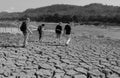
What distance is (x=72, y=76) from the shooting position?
17.0ft

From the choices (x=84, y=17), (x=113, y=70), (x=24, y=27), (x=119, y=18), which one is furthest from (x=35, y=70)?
(x=84, y=17)

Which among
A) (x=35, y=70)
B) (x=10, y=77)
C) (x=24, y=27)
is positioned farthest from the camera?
(x=24, y=27)

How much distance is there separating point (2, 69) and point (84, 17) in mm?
121299

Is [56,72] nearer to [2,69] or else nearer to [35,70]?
[35,70]

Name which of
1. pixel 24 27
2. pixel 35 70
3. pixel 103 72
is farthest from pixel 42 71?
pixel 24 27

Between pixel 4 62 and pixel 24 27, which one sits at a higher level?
pixel 24 27

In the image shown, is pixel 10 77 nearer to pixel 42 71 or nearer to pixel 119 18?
pixel 42 71

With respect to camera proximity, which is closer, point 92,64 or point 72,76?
point 72,76

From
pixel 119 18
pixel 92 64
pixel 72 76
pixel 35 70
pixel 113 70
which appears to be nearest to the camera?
pixel 72 76

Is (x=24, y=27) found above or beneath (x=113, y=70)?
above

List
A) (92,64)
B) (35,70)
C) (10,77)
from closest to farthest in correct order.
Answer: (10,77)
(35,70)
(92,64)

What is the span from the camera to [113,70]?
6023mm

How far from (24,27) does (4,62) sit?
3.94 metres

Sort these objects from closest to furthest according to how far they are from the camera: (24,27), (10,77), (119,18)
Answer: (10,77), (24,27), (119,18)
